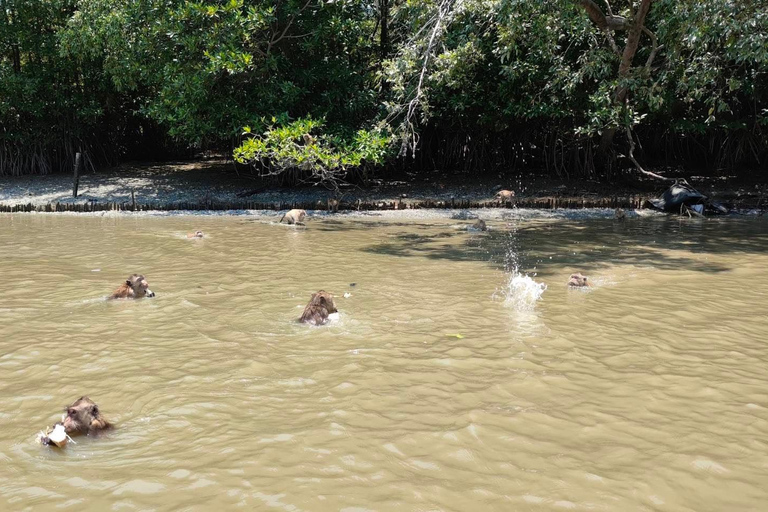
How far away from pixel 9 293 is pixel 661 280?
6894 millimetres

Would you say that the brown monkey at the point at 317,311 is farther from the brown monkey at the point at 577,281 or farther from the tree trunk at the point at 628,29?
the tree trunk at the point at 628,29

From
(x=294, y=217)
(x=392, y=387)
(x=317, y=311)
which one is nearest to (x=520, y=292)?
(x=317, y=311)

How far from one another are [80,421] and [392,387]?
183cm

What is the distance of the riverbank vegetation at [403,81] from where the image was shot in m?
11.3

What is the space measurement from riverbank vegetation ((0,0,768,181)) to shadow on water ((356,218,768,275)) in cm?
175

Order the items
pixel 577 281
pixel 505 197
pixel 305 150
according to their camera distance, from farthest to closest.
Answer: pixel 505 197, pixel 305 150, pixel 577 281

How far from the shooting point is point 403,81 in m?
12.3

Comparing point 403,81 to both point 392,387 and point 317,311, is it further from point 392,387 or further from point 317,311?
point 392,387

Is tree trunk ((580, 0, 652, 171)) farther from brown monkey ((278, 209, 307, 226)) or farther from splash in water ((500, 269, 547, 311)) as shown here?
splash in water ((500, 269, 547, 311))

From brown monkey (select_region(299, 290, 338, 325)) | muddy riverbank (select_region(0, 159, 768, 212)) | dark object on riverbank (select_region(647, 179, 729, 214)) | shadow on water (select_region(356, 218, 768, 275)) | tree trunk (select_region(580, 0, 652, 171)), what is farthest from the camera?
muddy riverbank (select_region(0, 159, 768, 212))

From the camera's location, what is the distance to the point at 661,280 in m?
7.19

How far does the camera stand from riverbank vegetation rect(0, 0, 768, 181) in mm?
11312

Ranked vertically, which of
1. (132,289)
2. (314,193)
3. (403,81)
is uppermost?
(403,81)

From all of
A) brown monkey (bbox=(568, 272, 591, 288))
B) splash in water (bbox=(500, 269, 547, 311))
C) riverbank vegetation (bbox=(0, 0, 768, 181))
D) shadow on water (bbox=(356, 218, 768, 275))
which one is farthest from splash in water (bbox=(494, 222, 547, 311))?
riverbank vegetation (bbox=(0, 0, 768, 181))
